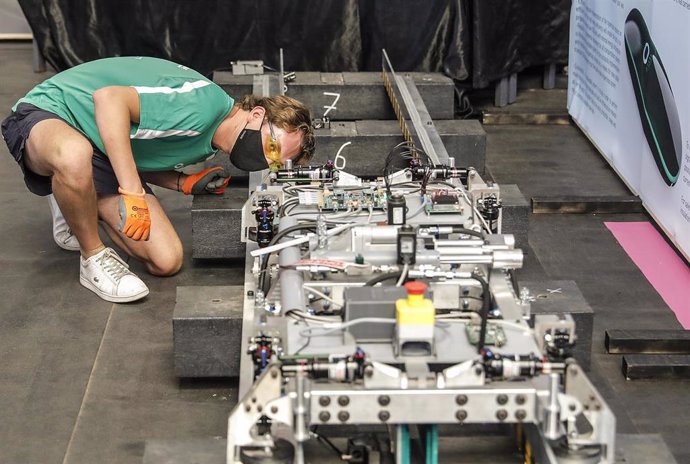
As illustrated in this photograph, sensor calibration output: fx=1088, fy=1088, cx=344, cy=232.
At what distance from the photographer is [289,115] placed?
3740 mm

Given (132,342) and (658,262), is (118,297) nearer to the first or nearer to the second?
(132,342)

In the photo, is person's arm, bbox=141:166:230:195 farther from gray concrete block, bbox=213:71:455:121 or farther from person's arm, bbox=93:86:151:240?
gray concrete block, bbox=213:71:455:121

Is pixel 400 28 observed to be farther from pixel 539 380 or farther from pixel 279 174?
pixel 539 380

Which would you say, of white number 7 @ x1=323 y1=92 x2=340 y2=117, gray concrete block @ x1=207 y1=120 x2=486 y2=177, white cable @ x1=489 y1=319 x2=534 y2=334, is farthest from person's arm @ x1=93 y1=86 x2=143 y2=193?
white number 7 @ x1=323 y1=92 x2=340 y2=117

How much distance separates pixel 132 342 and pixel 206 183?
2.69 ft

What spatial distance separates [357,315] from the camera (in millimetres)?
2449

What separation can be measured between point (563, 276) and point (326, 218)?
4.22 ft

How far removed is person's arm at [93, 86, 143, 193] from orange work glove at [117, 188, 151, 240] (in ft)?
0.10

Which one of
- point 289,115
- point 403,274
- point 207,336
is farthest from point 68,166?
point 403,274

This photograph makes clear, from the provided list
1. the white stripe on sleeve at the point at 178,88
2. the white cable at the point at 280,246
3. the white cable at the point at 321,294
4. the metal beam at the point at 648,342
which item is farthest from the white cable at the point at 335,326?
the white stripe on sleeve at the point at 178,88

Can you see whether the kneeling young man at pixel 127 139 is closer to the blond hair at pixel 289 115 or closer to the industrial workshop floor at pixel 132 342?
the blond hair at pixel 289 115

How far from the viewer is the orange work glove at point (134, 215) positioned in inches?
138

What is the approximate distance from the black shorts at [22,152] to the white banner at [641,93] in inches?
86.1

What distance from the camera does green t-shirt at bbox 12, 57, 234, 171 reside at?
3.68 m
